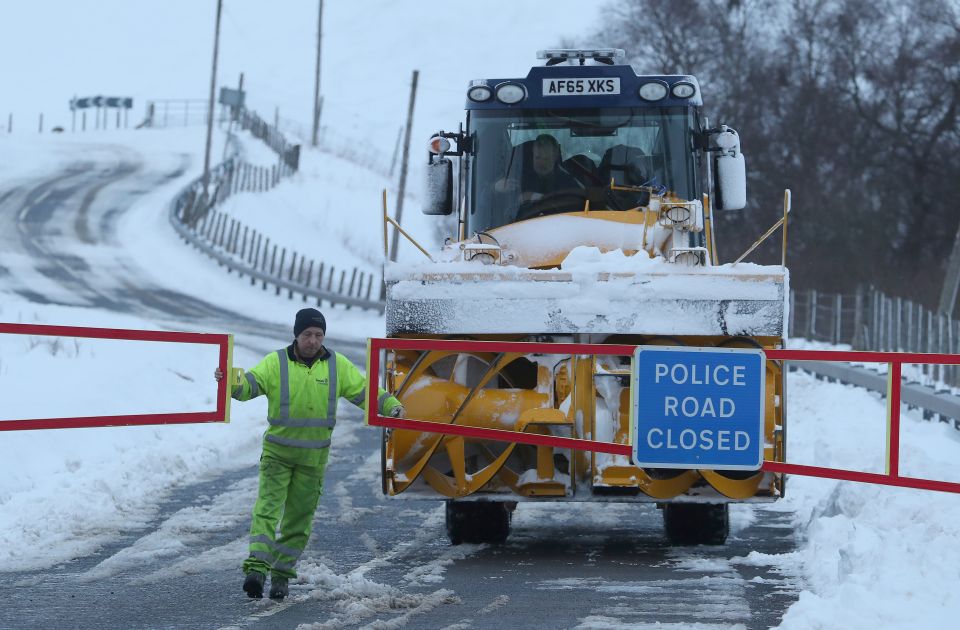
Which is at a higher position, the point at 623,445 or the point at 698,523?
the point at 623,445

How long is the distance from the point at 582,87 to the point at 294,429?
3.73m

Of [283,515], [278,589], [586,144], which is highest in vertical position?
[586,144]

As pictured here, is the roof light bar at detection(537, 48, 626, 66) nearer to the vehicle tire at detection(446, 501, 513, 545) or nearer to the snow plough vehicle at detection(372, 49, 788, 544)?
the snow plough vehicle at detection(372, 49, 788, 544)

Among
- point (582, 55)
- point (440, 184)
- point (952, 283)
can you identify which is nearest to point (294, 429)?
point (440, 184)

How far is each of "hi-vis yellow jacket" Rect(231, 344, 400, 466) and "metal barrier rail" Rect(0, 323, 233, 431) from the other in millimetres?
176

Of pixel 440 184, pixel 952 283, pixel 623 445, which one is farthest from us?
pixel 952 283

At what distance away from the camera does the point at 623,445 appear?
28.0 feet

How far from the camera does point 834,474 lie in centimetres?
810

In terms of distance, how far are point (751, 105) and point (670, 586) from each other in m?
44.3

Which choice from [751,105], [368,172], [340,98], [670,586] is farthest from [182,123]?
[670,586]

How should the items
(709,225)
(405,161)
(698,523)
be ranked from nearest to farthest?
(698,523) → (709,225) → (405,161)

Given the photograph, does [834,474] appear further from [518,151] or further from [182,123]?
[182,123]

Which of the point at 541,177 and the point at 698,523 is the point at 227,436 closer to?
the point at 541,177

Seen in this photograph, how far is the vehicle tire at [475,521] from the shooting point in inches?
408
